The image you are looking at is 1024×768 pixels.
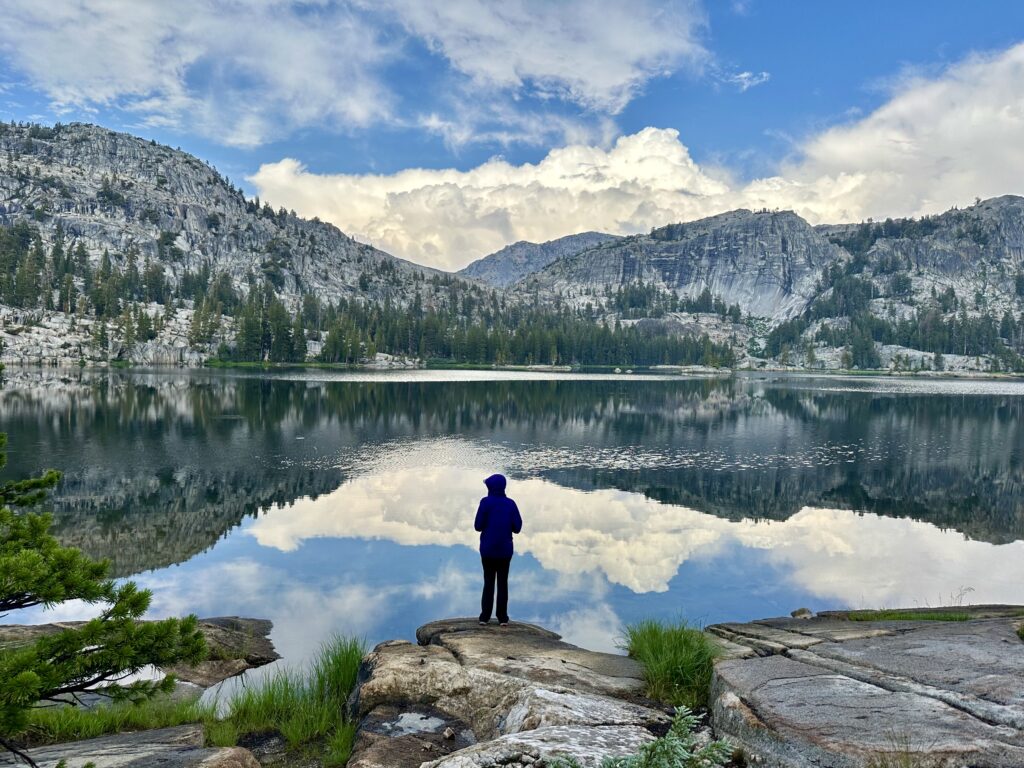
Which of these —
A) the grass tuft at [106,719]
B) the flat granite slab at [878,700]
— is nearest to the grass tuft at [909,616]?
the flat granite slab at [878,700]

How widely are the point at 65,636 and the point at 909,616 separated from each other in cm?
1942

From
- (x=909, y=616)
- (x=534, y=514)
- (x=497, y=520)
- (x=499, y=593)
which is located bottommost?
(x=534, y=514)

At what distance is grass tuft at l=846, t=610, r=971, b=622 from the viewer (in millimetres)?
16656

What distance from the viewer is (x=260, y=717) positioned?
11406mm

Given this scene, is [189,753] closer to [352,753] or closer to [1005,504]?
[352,753]

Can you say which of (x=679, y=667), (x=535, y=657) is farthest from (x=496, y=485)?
(x=679, y=667)

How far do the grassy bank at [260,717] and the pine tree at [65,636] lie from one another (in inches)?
140

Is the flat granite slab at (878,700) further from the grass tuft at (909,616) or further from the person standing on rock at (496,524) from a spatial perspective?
the person standing on rock at (496,524)

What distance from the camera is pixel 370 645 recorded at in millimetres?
17141

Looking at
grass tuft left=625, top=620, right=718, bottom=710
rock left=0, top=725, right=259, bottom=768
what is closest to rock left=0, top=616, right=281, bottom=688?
rock left=0, top=725, right=259, bottom=768

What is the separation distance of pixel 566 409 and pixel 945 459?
4310 centimetres

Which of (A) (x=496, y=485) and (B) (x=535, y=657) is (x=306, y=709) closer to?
(B) (x=535, y=657)

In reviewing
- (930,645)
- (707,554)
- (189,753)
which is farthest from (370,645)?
(707,554)

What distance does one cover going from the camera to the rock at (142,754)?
326 inches
